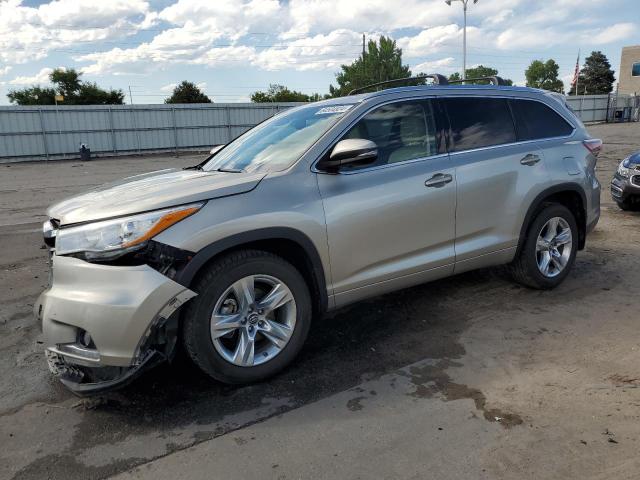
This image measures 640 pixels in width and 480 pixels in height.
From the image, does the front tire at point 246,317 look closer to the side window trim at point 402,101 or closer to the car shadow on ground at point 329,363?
the car shadow on ground at point 329,363

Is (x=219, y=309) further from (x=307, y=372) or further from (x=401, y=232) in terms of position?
(x=401, y=232)

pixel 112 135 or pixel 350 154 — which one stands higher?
pixel 350 154

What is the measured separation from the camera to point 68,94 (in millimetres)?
62125

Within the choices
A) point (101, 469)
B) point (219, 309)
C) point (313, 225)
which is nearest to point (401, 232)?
point (313, 225)

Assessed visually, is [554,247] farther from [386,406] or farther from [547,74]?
[547,74]

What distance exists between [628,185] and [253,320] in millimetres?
7142

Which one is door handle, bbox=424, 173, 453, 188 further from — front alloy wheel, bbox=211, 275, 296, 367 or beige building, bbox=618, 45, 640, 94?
beige building, bbox=618, 45, 640, 94

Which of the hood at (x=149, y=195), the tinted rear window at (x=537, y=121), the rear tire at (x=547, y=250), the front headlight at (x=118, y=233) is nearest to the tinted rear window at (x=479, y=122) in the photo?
the tinted rear window at (x=537, y=121)

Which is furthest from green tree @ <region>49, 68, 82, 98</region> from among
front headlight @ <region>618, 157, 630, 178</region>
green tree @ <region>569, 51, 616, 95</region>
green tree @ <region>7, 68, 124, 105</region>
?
green tree @ <region>569, 51, 616, 95</region>

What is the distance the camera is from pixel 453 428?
2.77 metres

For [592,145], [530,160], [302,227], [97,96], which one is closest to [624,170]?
[592,145]

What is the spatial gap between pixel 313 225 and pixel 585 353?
2.07m

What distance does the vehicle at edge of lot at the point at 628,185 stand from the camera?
Answer: 26.1 ft

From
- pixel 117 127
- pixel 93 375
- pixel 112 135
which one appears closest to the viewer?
pixel 93 375
